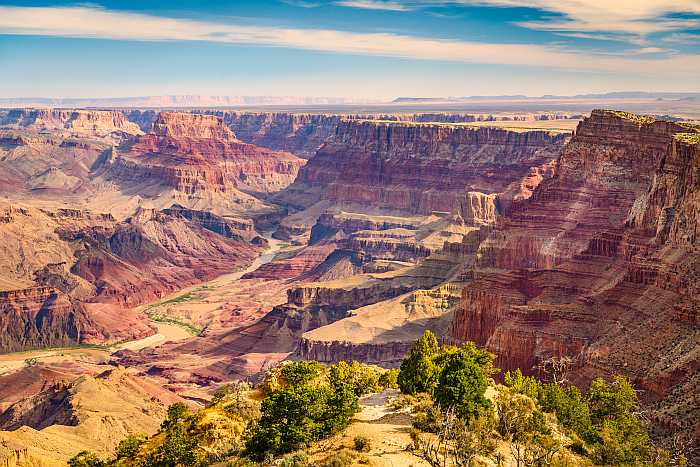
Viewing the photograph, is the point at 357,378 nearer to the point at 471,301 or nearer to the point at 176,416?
the point at 176,416

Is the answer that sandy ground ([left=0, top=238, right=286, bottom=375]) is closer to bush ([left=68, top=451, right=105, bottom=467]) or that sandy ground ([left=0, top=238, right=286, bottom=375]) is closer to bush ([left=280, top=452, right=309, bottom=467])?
bush ([left=68, top=451, right=105, bottom=467])

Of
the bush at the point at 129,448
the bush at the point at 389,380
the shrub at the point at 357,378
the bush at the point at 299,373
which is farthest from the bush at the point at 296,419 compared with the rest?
the bush at the point at 389,380

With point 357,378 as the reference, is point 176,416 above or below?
below

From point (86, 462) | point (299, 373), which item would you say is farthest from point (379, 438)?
point (86, 462)

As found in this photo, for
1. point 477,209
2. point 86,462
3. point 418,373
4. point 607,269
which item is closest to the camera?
point 418,373

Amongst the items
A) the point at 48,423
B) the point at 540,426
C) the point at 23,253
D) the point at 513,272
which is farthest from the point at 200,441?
the point at 23,253

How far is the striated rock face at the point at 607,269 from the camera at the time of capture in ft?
213

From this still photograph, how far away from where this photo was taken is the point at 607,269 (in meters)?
83.8

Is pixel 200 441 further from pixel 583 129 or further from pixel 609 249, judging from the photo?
pixel 583 129

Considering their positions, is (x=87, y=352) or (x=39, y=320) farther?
(x=39, y=320)

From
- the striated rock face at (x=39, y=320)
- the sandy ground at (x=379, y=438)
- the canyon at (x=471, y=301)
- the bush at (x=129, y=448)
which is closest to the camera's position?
the sandy ground at (x=379, y=438)

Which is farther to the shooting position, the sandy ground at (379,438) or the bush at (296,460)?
the sandy ground at (379,438)

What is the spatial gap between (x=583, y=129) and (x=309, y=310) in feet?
172

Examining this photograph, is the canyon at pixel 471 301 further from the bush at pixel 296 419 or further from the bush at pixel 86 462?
the bush at pixel 296 419
